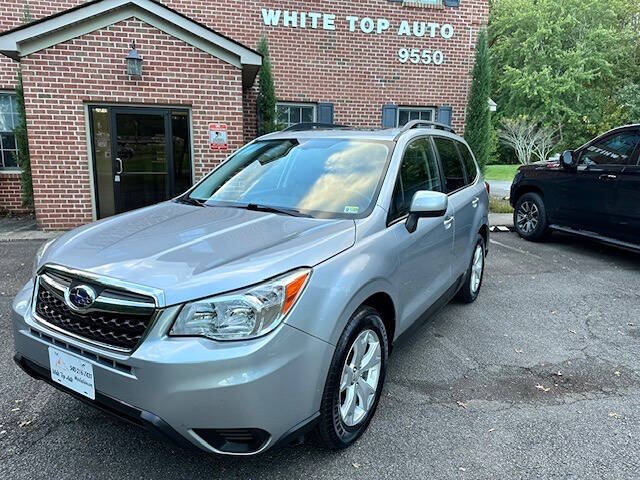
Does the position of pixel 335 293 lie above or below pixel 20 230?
above

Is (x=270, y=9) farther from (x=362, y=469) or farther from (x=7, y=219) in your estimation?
(x=362, y=469)

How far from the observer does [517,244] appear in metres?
7.88

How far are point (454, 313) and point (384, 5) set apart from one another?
8083 millimetres

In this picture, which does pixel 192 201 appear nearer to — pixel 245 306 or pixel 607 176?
pixel 245 306

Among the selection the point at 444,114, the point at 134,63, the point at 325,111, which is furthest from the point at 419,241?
the point at 444,114

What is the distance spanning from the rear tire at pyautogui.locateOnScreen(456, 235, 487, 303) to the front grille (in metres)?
3.30

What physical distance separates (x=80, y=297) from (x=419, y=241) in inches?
79.7

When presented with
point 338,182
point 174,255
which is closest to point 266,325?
point 174,255

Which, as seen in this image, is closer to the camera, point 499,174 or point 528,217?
point 528,217

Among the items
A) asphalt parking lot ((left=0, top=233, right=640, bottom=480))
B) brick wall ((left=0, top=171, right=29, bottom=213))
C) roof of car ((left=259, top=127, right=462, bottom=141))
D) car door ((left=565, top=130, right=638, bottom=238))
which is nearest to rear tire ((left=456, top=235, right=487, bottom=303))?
asphalt parking lot ((left=0, top=233, right=640, bottom=480))

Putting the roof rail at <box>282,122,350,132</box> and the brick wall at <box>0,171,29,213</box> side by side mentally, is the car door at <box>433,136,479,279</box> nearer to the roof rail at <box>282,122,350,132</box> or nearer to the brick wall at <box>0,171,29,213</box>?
the roof rail at <box>282,122,350,132</box>

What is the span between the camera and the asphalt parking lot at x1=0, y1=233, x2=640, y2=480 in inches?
94.7

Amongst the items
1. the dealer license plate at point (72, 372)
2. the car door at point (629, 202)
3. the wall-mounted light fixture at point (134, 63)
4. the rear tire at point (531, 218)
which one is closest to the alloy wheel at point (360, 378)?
the dealer license plate at point (72, 372)

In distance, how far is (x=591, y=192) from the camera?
22.3ft
